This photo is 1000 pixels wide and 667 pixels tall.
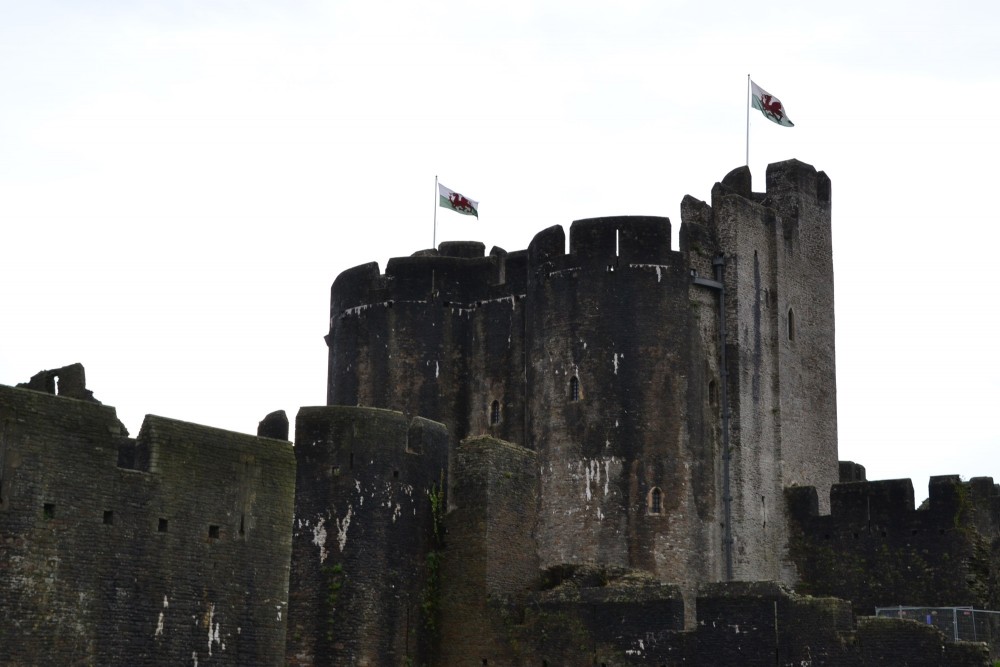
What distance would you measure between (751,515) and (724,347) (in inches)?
169

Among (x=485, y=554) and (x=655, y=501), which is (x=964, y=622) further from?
(x=485, y=554)

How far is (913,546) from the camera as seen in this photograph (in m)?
39.5

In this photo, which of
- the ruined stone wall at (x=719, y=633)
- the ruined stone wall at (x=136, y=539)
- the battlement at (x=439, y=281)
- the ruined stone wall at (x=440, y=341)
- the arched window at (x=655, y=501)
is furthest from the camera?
the battlement at (x=439, y=281)

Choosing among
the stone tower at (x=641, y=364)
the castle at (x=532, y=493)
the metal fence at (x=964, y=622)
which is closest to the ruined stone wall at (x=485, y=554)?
the castle at (x=532, y=493)

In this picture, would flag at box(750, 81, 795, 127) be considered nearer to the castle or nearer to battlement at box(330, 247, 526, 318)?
the castle

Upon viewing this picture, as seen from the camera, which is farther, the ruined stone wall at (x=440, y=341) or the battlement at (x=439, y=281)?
the battlement at (x=439, y=281)

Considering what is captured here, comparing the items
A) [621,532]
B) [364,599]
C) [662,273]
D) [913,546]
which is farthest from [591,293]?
[364,599]

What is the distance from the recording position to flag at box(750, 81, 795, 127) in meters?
46.5

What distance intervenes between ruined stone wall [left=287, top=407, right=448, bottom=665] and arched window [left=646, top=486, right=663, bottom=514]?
30.1 ft

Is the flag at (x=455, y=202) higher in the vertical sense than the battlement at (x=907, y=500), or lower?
higher

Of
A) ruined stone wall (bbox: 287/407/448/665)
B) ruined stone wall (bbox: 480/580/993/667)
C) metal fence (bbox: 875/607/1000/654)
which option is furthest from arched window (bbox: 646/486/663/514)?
ruined stone wall (bbox: 287/407/448/665)

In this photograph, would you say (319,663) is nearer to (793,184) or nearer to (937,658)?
(937,658)

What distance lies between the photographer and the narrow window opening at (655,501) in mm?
39750

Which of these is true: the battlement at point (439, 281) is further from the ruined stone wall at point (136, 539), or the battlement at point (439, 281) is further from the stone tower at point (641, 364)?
the ruined stone wall at point (136, 539)
